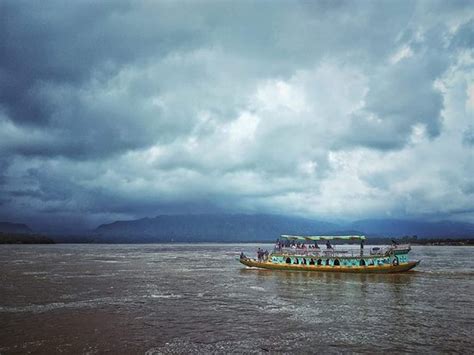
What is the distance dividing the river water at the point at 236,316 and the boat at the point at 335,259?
668 cm

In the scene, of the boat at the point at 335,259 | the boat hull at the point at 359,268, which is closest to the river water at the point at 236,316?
the boat hull at the point at 359,268

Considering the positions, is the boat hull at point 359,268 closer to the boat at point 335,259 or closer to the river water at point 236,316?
the boat at point 335,259

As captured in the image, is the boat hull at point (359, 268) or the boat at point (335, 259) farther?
the boat at point (335, 259)

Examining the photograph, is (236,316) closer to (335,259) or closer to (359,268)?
(359,268)

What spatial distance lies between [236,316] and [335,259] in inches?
1436

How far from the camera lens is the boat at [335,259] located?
61.7 meters

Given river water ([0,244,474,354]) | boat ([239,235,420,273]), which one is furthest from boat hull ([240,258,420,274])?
river water ([0,244,474,354])

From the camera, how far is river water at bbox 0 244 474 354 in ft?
80.7

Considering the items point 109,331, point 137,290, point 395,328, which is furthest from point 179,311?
point 395,328

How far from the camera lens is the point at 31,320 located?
31.6 meters

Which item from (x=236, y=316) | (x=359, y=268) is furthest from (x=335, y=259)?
(x=236, y=316)

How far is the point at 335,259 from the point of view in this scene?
6431 centimetres

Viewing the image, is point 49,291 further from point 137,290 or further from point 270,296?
point 270,296

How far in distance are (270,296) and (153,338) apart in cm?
1915
